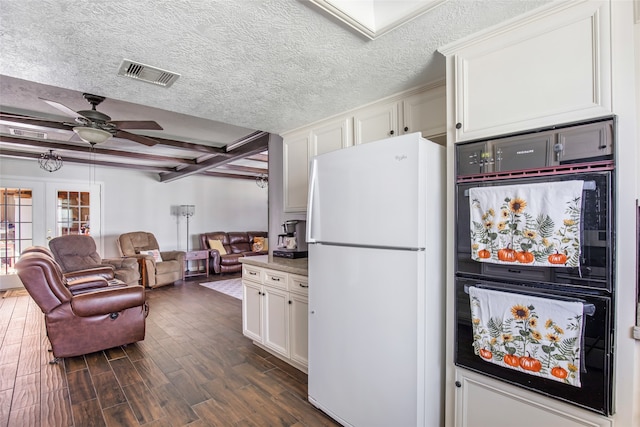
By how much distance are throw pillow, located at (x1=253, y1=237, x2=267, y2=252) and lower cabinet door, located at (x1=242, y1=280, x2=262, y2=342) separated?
4845 mm

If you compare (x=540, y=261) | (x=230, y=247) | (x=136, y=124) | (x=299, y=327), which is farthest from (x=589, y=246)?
(x=230, y=247)

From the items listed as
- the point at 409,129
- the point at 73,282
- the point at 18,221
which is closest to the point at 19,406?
the point at 73,282

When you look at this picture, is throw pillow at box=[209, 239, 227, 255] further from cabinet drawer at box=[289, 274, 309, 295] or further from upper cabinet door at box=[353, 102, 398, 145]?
upper cabinet door at box=[353, 102, 398, 145]

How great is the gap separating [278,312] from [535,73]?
252cm

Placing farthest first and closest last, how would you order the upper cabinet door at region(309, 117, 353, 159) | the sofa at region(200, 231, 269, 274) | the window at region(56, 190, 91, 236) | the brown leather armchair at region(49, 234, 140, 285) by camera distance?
the sofa at region(200, 231, 269, 274) → the window at region(56, 190, 91, 236) → the brown leather armchair at region(49, 234, 140, 285) → the upper cabinet door at region(309, 117, 353, 159)

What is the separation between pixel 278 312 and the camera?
2.88 metres

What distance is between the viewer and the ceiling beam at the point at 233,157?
412 centimetres

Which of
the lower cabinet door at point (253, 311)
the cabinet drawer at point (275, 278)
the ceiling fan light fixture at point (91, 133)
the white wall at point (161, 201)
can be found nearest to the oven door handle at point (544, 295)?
the cabinet drawer at point (275, 278)

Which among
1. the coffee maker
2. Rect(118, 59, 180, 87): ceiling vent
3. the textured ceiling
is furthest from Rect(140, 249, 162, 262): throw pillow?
Rect(118, 59, 180, 87): ceiling vent

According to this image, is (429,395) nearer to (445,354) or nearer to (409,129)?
(445,354)

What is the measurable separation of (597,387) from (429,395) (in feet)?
2.39

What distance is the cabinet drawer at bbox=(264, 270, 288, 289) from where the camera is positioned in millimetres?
2790

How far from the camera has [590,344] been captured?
4.08ft

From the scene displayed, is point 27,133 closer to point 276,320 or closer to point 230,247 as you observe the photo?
point 276,320
